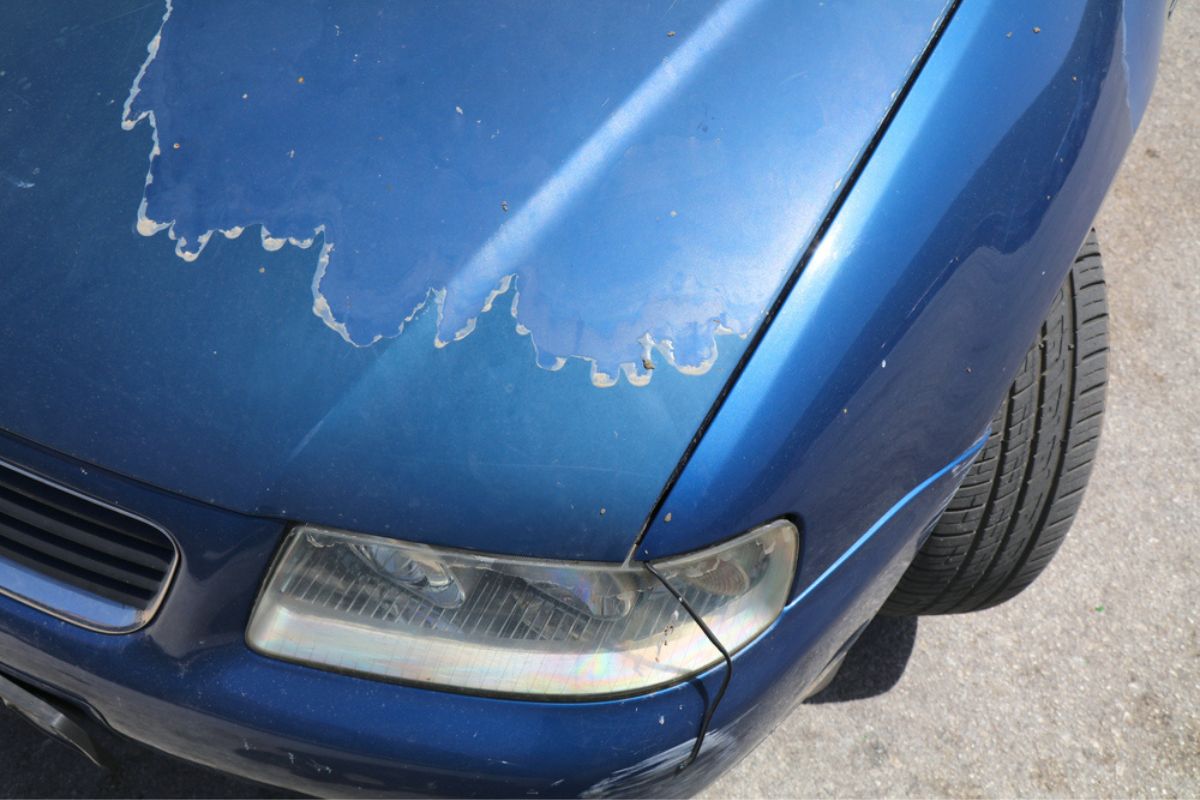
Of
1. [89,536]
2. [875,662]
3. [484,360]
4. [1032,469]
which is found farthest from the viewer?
[875,662]

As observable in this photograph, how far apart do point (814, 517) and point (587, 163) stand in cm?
51

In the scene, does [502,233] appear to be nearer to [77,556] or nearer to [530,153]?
[530,153]

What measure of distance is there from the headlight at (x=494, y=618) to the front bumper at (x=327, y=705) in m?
0.03

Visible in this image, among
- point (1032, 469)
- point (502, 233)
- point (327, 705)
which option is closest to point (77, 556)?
point (327, 705)

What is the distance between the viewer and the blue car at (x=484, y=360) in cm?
133

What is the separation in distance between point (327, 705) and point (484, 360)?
45 centimetres

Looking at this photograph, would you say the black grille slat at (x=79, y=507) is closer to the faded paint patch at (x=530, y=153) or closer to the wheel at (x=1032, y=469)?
the faded paint patch at (x=530, y=153)

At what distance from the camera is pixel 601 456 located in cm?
131

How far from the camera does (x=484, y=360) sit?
4.40 ft

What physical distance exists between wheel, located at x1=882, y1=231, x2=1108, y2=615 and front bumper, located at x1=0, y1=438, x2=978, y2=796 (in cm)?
54

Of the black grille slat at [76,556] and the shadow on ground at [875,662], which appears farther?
the shadow on ground at [875,662]

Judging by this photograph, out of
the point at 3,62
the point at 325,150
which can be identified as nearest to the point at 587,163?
the point at 325,150

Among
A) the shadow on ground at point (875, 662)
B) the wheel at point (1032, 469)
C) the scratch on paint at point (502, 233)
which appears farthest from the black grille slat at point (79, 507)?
the shadow on ground at point (875, 662)

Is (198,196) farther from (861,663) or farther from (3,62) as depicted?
(861,663)
